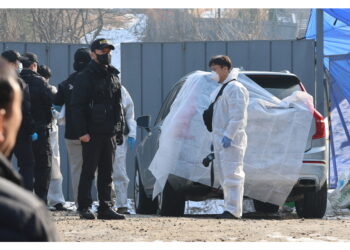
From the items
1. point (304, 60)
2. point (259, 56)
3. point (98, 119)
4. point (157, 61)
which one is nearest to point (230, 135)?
point (98, 119)

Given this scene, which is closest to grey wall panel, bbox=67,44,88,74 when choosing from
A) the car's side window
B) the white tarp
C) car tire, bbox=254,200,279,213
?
car tire, bbox=254,200,279,213

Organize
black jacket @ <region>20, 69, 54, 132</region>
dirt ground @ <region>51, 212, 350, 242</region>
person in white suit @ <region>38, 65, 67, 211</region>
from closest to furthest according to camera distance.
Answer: dirt ground @ <region>51, 212, 350, 242</region>, black jacket @ <region>20, 69, 54, 132</region>, person in white suit @ <region>38, 65, 67, 211</region>

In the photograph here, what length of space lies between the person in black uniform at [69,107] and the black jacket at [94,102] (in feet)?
2.33

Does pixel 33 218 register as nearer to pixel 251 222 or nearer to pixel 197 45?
pixel 251 222

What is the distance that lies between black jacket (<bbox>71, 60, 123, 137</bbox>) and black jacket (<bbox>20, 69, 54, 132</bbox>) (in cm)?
119

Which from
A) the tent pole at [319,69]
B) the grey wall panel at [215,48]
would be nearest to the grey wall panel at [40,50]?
the grey wall panel at [215,48]

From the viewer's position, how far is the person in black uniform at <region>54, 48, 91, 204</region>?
9.94 m

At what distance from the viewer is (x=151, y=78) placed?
579 inches

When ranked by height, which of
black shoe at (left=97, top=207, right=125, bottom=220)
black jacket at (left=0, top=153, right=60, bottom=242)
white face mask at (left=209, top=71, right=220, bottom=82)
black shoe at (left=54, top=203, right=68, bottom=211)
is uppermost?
black jacket at (left=0, top=153, right=60, bottom=242)

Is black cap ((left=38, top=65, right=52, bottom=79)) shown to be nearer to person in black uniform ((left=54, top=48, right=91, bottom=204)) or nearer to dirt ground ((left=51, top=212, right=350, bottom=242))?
person in black uniform ((left=54, top=48, right=91, bottom=204))

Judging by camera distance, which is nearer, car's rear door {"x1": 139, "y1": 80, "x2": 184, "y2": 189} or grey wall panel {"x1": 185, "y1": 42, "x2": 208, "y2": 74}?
car's rear door {"x1": 139, "y1": 80, "x2": 184, "y2": 189}

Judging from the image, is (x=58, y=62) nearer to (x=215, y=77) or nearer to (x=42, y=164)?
(x=42, y=164)

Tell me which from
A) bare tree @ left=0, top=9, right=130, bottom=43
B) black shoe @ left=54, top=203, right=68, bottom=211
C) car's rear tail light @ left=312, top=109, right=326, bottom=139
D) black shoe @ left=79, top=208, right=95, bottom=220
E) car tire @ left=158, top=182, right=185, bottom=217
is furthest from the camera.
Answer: bare tree @ left=0, top=9, right=130, bottom=43

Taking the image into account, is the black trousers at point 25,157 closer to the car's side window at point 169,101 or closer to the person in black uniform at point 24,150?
the person in black uniform at point 24,150
